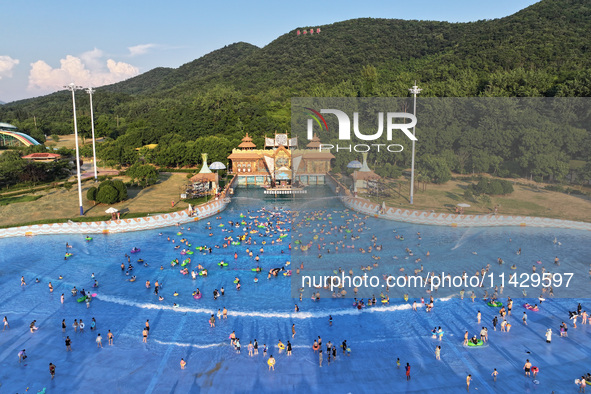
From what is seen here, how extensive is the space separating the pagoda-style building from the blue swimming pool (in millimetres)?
24876

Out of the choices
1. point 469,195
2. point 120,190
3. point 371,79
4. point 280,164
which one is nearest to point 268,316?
point 120,190

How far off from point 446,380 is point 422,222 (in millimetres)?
24871

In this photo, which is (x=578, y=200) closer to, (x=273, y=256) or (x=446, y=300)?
(x=446, y=300)

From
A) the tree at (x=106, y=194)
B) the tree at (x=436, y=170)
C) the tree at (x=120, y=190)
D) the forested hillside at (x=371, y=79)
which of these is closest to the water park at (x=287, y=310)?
the tree at (x=106, y=194)

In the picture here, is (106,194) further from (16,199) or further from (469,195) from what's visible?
(469,195)

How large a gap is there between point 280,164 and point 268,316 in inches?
1642

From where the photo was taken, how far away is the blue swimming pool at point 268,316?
19.7 m

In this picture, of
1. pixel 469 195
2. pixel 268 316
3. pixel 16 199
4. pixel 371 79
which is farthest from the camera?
pixel 371 79

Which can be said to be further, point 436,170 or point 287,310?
point 436,170

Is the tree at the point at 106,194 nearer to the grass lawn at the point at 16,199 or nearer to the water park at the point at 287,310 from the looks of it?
the water park at the point at 287,310

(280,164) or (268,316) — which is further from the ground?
(280,164)

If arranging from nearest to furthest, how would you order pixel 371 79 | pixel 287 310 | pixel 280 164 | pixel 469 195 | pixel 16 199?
1. pixel 287 310
2. pixel 469 195
3. pixel 16 199
4. pixel 280 164
5. pixel 371 79

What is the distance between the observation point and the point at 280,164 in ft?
214

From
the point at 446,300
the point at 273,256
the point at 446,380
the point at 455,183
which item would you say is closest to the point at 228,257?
the point at 273,256
